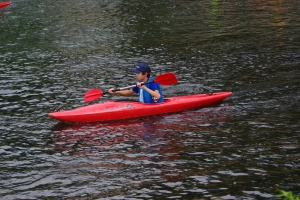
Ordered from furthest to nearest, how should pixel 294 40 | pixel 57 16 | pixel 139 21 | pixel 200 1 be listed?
1. pixel 200 1
2. pixel 57 16
3. pixel 139 21
4. pixel 294 40

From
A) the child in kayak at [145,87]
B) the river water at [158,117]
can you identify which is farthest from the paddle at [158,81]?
the river water at [158,117]

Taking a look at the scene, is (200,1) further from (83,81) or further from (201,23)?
(83,81)

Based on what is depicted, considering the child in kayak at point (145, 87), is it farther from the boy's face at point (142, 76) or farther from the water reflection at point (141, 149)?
the water reflection at point (141, 149)

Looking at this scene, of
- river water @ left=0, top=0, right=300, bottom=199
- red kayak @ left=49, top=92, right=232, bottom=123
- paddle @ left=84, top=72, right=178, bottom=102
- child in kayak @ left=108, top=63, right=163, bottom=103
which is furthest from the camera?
paddle @ left=84, top=72, right=178, bottom=102

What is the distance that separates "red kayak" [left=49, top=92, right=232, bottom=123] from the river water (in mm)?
220

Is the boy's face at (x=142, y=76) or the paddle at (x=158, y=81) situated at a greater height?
the boy's face at (x=142, y=76)

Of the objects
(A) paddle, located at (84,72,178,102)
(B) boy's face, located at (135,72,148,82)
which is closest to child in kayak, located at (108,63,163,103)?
(B) boy's face, located at (135,72,148,82)

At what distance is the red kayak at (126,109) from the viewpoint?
1309 centimetres

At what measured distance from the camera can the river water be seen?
938cm

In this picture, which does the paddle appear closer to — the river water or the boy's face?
the boy's face

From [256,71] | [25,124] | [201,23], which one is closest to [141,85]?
[25,124]

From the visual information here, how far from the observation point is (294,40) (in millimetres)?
21641

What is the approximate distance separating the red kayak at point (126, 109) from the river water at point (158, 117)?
22cm

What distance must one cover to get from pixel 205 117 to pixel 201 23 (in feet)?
46.3
